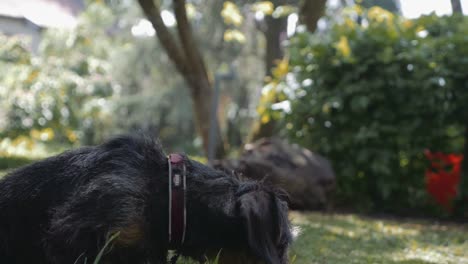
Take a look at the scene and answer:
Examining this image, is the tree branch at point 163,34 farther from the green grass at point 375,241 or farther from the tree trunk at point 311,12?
the green grass at point 375,241

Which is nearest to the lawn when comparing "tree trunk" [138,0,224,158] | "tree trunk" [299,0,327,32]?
"tree trunk" [138,0,224,158]

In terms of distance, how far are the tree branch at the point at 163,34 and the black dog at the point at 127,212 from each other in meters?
6.44

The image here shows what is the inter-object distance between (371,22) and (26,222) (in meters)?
7.07

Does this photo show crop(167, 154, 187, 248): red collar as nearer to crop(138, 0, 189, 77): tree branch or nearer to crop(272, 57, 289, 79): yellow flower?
crop(272, 57, 289, 79): yellow flower

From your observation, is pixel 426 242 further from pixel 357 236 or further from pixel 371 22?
pixel 371 22

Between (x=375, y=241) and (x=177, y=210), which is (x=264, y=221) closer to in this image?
(x=177, y=210)

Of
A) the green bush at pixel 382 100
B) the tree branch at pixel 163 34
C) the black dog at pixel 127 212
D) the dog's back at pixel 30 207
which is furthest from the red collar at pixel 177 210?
the tree branch at pixel 163 34

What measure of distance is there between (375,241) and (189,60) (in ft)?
17.2

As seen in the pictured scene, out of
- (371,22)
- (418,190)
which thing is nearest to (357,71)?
(371,22)

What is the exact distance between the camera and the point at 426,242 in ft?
19.9

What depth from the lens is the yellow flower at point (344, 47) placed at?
28.0 feet

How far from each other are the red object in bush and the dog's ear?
580 cm

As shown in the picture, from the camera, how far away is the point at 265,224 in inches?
113

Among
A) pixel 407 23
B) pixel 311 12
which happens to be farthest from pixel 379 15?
pixel 311 12
